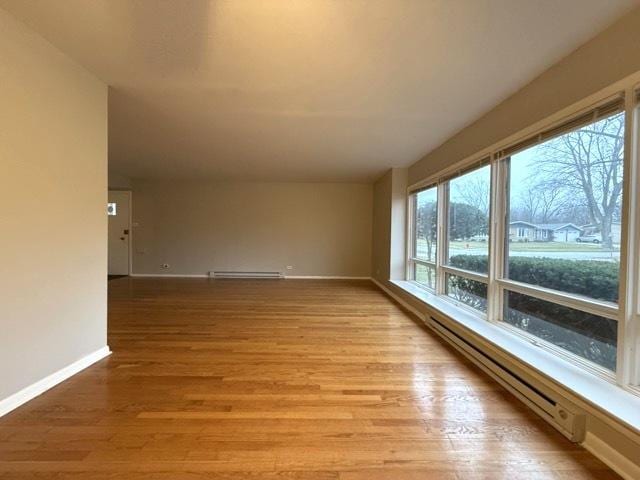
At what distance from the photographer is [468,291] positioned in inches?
140

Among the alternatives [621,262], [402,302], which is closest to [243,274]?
[402,302]

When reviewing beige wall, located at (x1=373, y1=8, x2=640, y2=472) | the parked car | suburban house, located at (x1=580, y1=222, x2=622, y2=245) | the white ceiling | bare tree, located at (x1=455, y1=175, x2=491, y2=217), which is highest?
the white ceiling

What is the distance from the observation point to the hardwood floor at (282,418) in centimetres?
144

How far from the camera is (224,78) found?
7.94ft

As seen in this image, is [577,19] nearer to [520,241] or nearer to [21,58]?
[520,241]

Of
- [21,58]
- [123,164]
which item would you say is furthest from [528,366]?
[123,164]

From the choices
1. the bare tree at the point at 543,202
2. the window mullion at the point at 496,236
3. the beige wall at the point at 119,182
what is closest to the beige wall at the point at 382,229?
the window mullion at the point at 496,236

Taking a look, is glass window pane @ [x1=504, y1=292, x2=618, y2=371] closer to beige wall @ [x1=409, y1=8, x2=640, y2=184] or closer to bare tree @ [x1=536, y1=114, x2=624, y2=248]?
bare tree @ [x1=536, y1=114, x2=624, y2=248]

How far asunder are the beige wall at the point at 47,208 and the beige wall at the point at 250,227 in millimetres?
4883

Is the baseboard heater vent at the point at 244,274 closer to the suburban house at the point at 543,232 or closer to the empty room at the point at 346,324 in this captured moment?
the empty room at the point at 346,324

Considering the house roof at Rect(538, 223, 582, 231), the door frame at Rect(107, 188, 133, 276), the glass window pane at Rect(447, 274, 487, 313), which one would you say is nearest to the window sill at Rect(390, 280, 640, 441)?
the glass window pane at Rect(447, 274, 487, 313)

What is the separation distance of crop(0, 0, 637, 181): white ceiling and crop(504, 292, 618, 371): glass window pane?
166cm

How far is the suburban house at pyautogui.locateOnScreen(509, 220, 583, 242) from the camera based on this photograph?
212cm

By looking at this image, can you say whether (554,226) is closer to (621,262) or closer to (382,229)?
(621,262)
